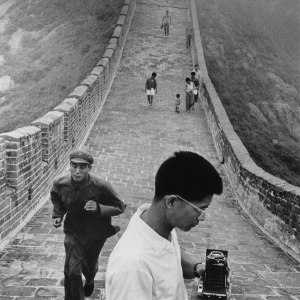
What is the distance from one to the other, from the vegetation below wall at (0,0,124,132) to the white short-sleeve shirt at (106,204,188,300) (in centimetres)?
1541

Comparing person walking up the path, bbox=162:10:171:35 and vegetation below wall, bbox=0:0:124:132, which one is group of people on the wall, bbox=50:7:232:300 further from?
person walking up the path, bbox=162:10:171:35

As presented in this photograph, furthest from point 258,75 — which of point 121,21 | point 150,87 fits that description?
point 150,87

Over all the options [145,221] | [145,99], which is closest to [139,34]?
[145,99]

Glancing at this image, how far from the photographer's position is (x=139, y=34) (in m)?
22.0

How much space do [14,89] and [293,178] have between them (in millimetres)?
12727

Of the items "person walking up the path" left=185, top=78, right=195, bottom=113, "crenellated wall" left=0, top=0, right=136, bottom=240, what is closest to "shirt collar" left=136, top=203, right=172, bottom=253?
"crenellated wall" left=0, top=0, right=136, bottom=240

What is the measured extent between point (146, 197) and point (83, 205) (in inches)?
168

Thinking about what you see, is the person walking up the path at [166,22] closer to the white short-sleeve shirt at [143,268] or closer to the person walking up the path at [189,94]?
the person walking up the path at [189,94]

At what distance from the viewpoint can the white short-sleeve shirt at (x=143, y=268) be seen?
1543 millimetres

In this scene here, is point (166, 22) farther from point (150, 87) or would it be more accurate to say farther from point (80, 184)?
point (80, 184)

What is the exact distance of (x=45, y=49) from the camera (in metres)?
22.7

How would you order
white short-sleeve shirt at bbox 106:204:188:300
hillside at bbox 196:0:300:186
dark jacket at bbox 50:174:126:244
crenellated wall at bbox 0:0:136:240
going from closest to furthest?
white short-sleeve shirt at bbox 106:204:188:300, dark jacket at bbox 50:174:126:244, crenellated wall at bbox 0:0:136:240, hillside at bbox 196:0:300:186

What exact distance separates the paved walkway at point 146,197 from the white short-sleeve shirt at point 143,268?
25cm

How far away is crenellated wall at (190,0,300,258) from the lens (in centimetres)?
604
